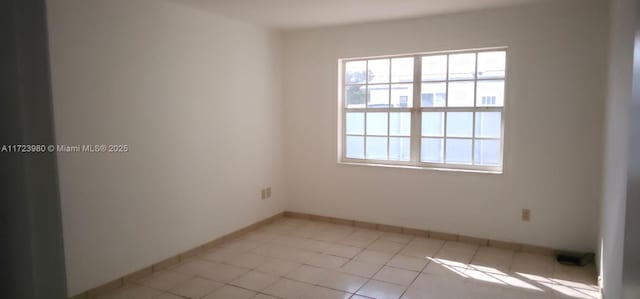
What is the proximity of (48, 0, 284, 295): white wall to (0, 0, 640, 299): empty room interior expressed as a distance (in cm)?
1

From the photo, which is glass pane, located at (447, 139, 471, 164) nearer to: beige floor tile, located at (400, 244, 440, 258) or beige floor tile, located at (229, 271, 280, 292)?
beige floor tile, located at (400, 244, 440, 258)

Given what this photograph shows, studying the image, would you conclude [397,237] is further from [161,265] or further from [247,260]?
[161,265]

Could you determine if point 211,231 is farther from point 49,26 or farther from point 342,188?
point 49,26

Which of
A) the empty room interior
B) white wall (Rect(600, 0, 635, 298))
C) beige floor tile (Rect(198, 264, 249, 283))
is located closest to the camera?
white wall (Rect(600, 0, 635, 298))

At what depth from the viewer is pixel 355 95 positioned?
4578 millimetres

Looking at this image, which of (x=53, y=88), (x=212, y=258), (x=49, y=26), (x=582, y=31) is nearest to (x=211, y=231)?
(x=212, y=258)

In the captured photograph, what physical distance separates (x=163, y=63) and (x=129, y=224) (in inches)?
51.2

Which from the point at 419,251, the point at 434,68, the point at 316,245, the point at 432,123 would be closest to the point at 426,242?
the point at 419,251

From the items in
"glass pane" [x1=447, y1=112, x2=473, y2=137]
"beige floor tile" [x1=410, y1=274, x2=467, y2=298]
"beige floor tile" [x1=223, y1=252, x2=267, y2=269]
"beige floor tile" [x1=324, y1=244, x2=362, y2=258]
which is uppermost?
"glass pane" [x1=447, y1=112, x2=473, y2=137]

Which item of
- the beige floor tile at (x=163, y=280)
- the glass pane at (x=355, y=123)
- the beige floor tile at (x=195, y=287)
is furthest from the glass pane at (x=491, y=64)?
the beige floor tile at (x=163, y=280)

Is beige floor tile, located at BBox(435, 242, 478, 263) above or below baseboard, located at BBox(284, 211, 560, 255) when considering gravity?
below

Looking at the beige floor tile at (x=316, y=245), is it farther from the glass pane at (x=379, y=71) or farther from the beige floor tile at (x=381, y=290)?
the glass pane at (x=379, y=71)

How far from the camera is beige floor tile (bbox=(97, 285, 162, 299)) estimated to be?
2.89m

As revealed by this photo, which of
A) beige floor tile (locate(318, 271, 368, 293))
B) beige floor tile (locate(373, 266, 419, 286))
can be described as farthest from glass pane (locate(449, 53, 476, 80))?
Answer: beige floor tile (locate(318, 271, 368, 293))
